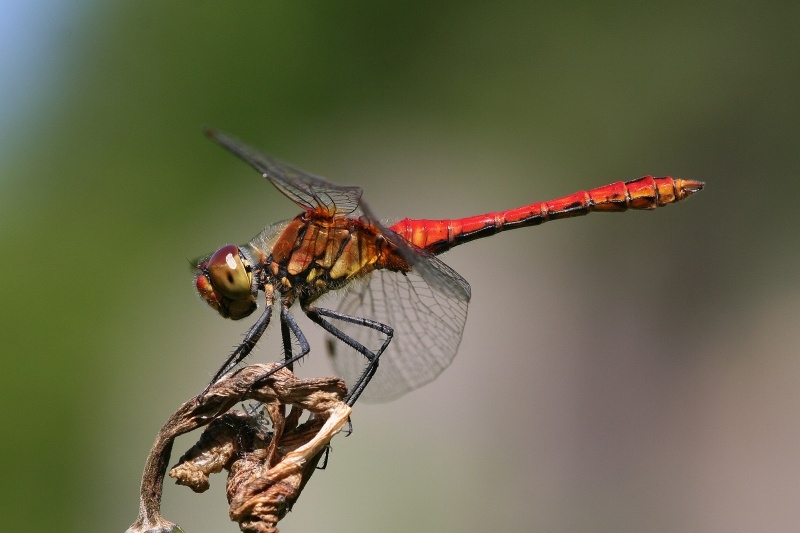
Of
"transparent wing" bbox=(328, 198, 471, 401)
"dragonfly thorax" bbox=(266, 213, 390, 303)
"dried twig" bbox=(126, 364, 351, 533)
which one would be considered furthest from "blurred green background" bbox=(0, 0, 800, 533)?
"dried twig" bbox=(126, 364, 351, 533)

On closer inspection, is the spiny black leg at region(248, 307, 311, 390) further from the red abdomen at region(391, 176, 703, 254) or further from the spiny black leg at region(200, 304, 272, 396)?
the red abdomen at region(391, 176, 703, 254)

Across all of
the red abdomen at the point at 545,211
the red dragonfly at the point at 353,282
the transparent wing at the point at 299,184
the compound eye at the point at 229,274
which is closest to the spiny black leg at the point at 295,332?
the red dragonfly at the point at 353,282

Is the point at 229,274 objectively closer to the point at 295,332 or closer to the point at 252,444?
the point at 295,332

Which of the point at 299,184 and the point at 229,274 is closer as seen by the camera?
the point at 229,274

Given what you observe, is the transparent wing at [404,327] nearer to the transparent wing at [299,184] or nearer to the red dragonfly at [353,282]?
the red dragonfly at [353,282]

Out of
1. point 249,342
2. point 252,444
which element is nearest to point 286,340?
point 249,342
